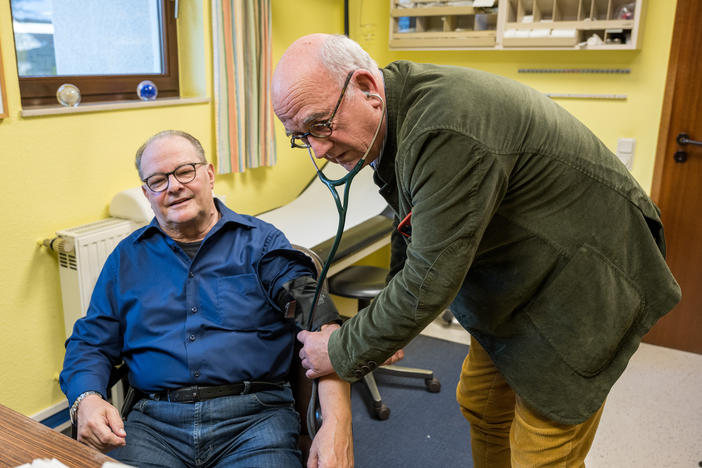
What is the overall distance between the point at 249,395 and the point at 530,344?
0.72m

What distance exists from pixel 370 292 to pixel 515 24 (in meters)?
1.54

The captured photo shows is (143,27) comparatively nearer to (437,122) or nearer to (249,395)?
(249,395)

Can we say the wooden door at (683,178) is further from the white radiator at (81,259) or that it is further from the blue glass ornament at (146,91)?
the white radiator at (81,259)

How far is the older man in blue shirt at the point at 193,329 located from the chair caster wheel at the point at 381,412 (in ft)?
3.12

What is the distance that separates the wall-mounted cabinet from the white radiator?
191cm

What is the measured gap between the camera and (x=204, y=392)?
60.8 inches

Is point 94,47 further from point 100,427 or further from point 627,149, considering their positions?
point 627,149

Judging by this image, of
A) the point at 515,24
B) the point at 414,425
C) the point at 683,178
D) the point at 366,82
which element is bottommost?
the point at 414,425

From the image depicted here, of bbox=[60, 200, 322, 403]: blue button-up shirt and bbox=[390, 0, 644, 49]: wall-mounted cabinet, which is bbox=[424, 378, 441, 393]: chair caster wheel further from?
bbox=[390, 0, 644, 49]: wall-mounted cabinet

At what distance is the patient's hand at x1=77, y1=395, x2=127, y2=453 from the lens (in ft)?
4.44

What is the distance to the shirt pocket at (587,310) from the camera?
3.84ft

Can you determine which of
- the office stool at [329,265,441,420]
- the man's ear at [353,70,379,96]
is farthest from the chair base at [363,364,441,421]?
the man's ear at [353,70,379,96]

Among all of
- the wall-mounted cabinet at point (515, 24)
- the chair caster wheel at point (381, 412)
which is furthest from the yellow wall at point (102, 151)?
the chair caster wheel at point (381, 412)

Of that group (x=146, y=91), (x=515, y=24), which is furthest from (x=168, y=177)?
(x=515, y=24)
